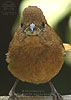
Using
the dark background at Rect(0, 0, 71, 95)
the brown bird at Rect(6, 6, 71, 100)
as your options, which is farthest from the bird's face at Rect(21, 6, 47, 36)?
the dark background at Rect(0, 0, 71, 95)

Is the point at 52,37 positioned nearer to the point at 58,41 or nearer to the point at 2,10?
the point at 58,41

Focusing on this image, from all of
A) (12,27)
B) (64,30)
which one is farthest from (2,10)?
(64,30)

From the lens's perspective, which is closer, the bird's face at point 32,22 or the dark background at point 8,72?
the bird's face at point 32,22

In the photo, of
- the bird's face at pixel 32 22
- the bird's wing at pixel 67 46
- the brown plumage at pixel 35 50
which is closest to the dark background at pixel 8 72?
the bird's wing at pixel 67 46

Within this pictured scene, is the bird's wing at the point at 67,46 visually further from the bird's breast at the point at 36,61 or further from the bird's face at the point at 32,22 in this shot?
the bird's face at the point at 32,22

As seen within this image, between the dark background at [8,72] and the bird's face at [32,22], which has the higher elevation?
the bird's face at [32,22]

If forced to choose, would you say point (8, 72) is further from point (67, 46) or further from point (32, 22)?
point (32, 22)

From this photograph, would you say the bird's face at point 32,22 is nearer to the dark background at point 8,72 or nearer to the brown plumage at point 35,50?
the brown plumage at point 35,50
